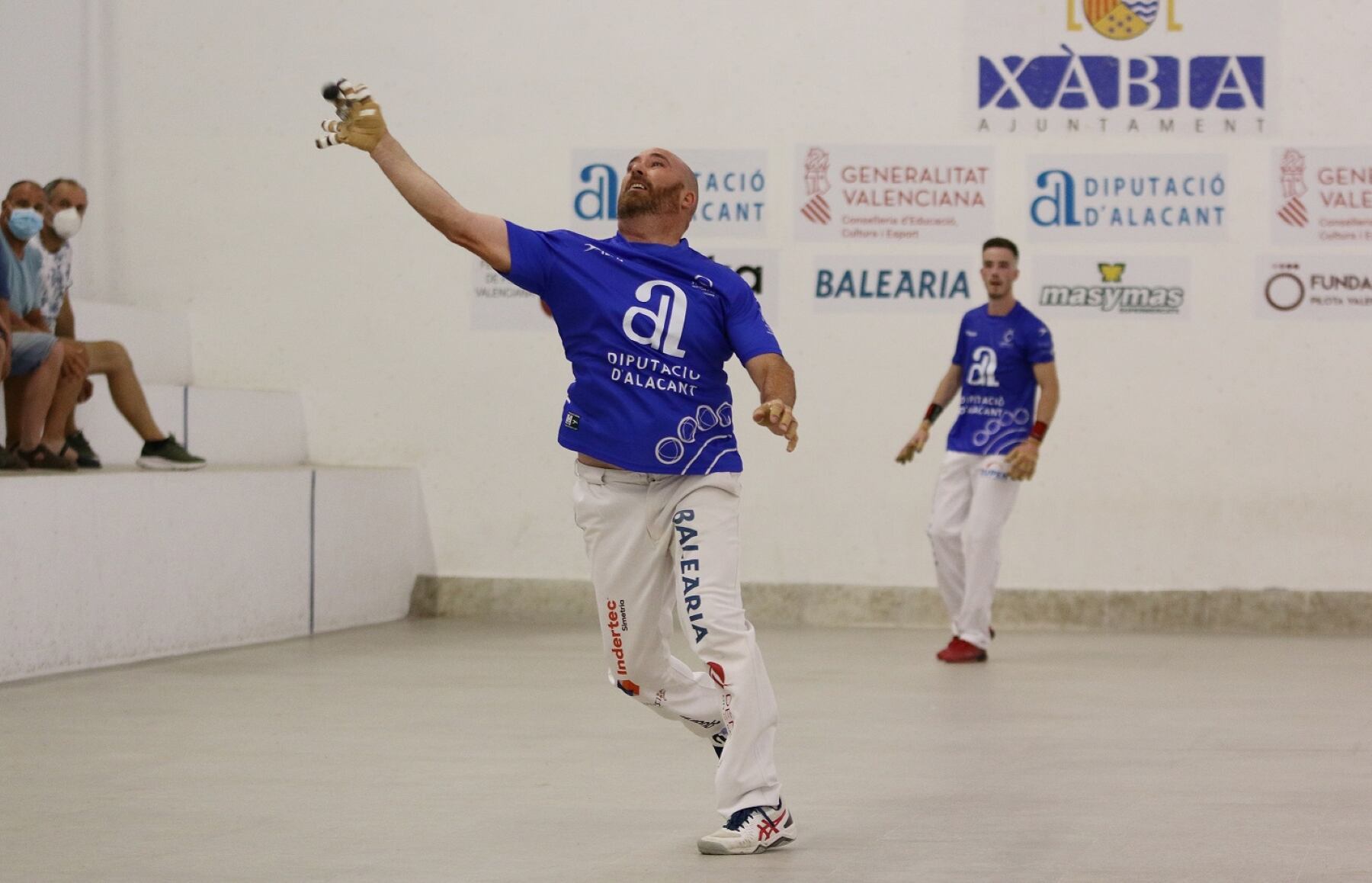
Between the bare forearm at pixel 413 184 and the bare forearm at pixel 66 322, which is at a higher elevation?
the bare forearm at pixel 413 184

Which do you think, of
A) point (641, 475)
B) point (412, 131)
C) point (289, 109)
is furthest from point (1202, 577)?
point (641, 475)

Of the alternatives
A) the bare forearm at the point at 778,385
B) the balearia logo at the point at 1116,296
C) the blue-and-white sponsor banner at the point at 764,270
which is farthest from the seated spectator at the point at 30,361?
the balearia logo at the point at 1116,296

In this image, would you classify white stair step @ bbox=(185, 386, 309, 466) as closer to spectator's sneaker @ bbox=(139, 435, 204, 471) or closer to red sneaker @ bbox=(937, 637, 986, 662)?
spectator's sneaker @ bbox=(139, 435, 204, 471)

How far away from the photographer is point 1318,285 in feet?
34.6

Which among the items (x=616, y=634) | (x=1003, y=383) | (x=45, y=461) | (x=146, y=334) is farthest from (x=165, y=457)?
(x=616, y=634)

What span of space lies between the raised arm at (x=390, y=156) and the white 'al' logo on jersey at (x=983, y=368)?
4.84 metres

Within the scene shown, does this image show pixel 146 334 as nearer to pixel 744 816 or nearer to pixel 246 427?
pixel 246 427

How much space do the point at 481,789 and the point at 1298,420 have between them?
264 inches

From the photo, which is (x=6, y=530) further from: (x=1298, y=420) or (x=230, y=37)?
(x=1298, y=420)

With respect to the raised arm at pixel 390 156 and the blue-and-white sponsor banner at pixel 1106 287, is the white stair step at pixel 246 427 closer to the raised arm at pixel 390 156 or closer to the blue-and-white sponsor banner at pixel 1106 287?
the blue-and-white sponsor banner at pixel 1106 287

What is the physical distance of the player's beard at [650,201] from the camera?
182 inches

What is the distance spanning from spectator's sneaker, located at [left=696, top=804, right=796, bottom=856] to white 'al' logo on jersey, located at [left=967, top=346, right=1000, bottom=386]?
477 cm

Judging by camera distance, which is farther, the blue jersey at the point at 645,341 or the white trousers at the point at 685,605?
the blue jersey at the point at 645,341

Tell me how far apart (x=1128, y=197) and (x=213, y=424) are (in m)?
5.28
